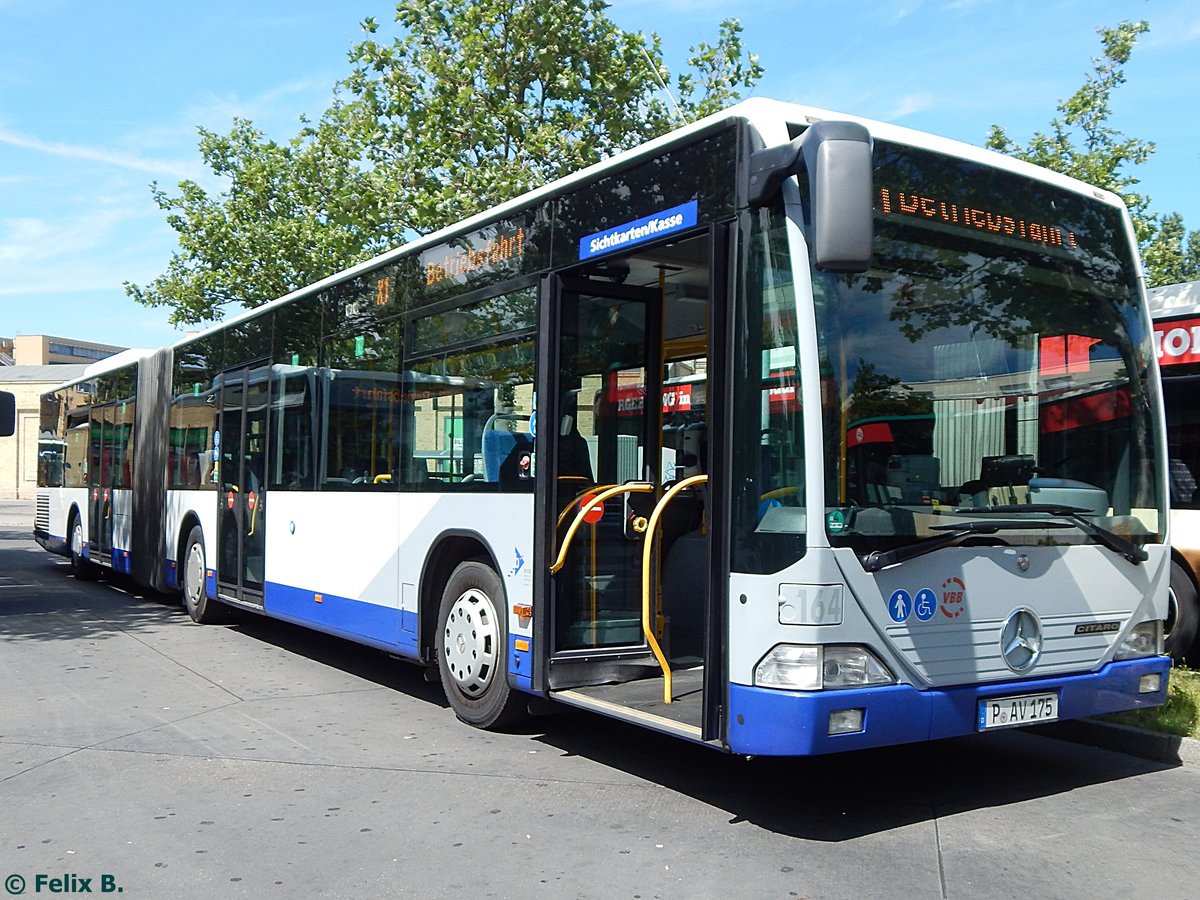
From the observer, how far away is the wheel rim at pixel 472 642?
7.22 metres

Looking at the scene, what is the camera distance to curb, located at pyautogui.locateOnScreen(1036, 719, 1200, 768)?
21.9 feet

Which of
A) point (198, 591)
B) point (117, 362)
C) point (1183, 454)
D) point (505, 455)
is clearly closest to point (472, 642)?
point (505, 455)

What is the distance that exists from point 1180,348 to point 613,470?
18.4 feet

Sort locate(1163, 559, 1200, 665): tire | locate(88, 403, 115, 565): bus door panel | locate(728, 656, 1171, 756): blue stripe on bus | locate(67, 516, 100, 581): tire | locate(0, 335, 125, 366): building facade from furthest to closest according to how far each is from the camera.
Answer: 1. locate(0, 335, 125, 366): building facade
2. locate(67, 516, 100, 581): tire
3. locate(88, 403, 115, 565): bus door panel
4. locate(1163, 559, 1200, 665): tire
5. locate(728, 656, 1171, 756): blue stripe on bus

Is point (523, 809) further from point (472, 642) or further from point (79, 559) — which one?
point (79, 559)

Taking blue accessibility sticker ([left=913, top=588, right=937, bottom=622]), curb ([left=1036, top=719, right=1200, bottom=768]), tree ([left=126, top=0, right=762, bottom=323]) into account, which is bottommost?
curb ([left=1036, top=719, right=1200, bottom=768])

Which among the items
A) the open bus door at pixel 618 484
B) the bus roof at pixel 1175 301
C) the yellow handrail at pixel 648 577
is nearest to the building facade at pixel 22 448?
the bus roof at pixel 1175 301

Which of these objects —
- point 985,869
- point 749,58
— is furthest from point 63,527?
point 985,869

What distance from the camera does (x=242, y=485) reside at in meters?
11.4

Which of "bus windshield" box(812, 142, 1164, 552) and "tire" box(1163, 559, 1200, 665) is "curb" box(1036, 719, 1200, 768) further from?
"tire" box(1163, 559, 1200, 665)

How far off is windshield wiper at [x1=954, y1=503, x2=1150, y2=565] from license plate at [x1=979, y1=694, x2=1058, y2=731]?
2.65 feet

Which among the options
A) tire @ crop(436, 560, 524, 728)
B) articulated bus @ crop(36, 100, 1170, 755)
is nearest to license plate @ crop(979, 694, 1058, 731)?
articulated bus @ crop(36, 100, 1170, 755)

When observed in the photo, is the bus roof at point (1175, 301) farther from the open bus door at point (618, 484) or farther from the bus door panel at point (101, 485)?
→ the bus door panel at point (101, 485)

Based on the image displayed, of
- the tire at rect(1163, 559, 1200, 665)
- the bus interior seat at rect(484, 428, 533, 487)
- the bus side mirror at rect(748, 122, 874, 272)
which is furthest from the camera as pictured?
the tire at rect(1163, 559, 1200, 665)
